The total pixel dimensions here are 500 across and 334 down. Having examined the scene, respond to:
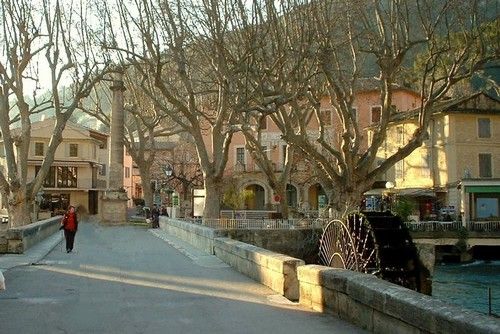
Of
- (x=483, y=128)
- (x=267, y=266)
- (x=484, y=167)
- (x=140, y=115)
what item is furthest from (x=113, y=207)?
(x=267, y=266)

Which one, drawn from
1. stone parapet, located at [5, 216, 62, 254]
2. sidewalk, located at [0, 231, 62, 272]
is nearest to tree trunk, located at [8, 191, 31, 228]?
stone parapet, located at [5, 216, 62, 254]

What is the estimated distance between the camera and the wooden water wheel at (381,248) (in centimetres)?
1947

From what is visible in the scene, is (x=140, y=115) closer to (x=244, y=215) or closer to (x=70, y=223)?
(x=244, y=215)

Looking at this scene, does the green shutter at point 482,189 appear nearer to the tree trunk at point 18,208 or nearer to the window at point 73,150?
the tree trunk at point 18,208

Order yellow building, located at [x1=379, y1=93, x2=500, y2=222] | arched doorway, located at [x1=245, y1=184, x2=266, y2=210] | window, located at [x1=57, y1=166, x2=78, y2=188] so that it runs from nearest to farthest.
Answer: yellow building, located at [x1=379, y1=93, x2=500, y2=222] < arched doorway, located at [x1=245, y1=184, x2=266, y2=210] < window, located at [x1=57, y1=166, x2=78, y2=188]

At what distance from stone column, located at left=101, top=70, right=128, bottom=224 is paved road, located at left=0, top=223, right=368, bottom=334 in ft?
82.6

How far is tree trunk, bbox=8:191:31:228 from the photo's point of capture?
1299 inches

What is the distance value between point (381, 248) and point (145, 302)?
32.2ft

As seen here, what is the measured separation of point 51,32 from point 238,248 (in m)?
18.8

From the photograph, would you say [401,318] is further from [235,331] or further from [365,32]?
[365,32]

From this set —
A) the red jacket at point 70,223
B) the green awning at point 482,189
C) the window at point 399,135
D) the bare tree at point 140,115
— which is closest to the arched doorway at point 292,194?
the bare tree at point 140,115

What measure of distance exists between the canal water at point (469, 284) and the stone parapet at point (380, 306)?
1190 centimetres

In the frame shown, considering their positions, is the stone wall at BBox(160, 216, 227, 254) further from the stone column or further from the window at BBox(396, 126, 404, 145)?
the window at BBox(396, 126, 404, 145)

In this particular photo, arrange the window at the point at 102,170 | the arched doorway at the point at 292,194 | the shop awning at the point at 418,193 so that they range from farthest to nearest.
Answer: the window at the point at 102,170 < the arched doorway at the point at 292,194 < the shop awning at the point at 418,193
